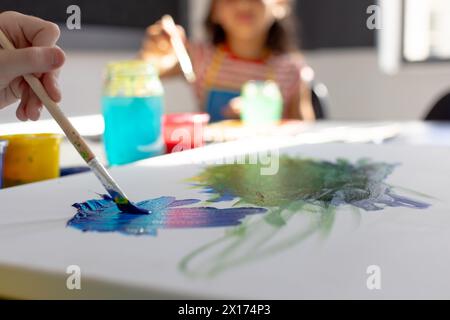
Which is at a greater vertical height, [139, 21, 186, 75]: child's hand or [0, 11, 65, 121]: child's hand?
[139, 21, 186, 75]: child's hand

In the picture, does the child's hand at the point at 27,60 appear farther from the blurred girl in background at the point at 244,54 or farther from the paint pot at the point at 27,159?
the blurred girl in background at the point at 244,54

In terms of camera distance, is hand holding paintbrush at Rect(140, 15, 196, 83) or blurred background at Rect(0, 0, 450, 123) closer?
hand holding paintbrush at Rect(140, 15, 196, 83)

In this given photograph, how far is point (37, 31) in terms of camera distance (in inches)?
24.5

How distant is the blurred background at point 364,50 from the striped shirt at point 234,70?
61 cm

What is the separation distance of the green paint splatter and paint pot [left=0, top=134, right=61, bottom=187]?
21 centimetres

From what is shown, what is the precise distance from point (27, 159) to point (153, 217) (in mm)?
309

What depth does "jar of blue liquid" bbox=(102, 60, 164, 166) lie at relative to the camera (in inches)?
34.0

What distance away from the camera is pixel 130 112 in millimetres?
865

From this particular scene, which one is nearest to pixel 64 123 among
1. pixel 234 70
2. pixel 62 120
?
pixel 62 120

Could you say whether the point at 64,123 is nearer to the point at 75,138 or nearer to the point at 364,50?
the point at 75,138

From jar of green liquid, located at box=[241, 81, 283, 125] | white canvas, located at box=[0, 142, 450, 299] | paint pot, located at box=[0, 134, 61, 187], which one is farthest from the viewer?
jar of green liquid, located at box=[241, 81, 283, 125]

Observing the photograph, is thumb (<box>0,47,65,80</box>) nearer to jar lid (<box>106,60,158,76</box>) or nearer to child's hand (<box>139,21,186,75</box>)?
jar lid (<box>106,60,158,76</box>)

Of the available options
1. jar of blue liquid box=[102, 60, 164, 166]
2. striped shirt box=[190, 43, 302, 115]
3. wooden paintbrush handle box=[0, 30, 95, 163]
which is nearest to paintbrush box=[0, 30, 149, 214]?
wooden paintbrush handle box=[0, 30, 95, 163]
